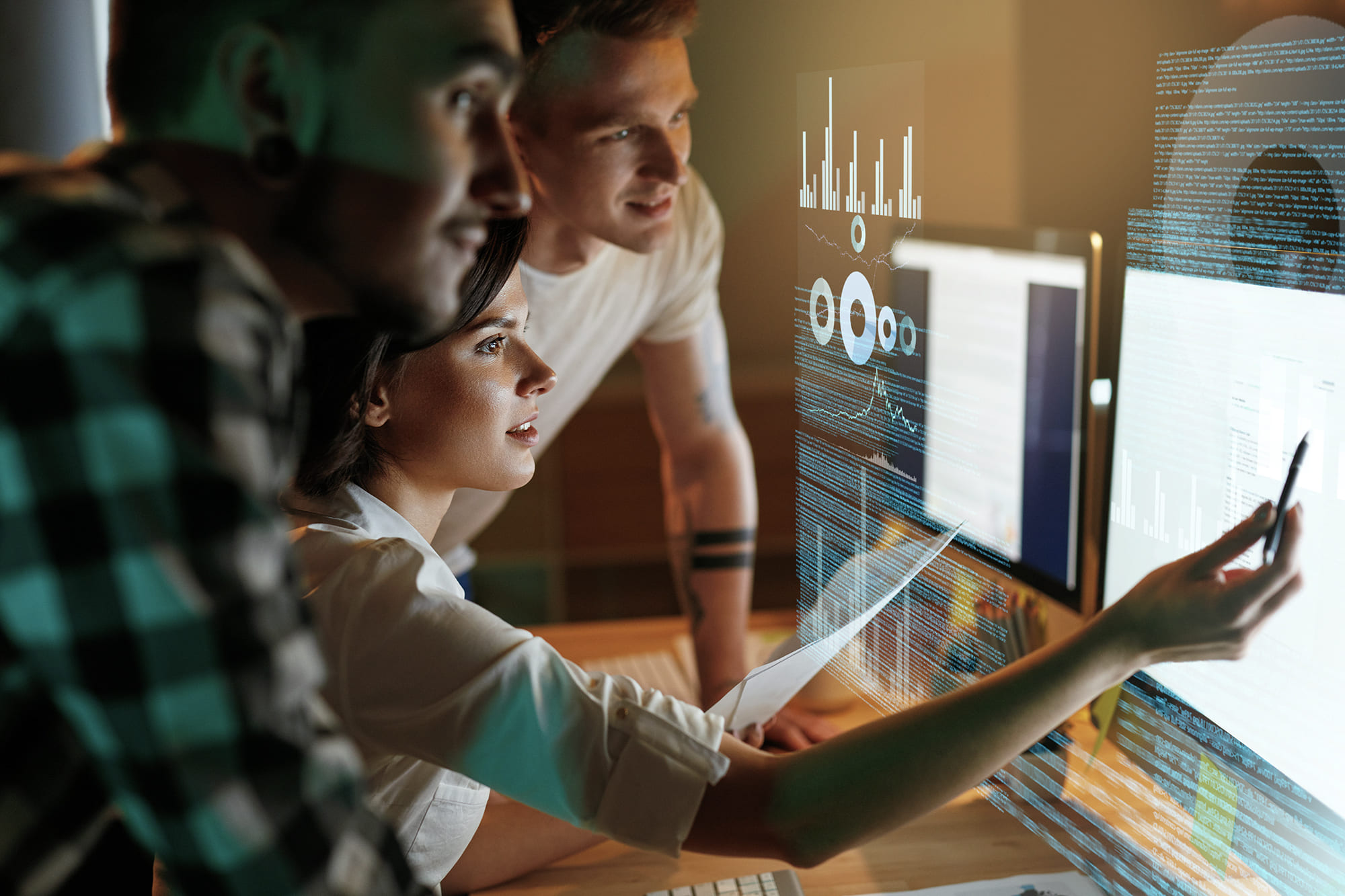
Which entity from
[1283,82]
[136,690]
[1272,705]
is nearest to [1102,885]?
[1272,705]

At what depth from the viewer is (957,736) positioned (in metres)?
0.53

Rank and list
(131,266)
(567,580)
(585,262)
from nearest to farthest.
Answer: (131,266)
(585,262)
(567,580)

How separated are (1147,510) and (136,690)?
1.73 feet

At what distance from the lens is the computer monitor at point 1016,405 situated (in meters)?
0.72

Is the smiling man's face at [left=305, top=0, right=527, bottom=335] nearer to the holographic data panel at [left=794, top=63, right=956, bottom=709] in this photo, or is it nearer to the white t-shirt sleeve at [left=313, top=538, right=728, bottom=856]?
the white t-shirt sleeve at [left=313, top=538, right=728, bottom=856]

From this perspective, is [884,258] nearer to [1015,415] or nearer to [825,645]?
[1015,415]

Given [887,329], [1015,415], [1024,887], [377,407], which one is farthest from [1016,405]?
[377,407]

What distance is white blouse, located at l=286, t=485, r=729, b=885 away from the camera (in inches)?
20.3

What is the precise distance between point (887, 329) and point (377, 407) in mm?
382

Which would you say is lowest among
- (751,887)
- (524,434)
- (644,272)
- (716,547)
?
(751,887)

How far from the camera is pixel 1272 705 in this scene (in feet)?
1.71

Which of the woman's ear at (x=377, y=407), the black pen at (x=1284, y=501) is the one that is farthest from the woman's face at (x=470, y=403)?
the black pen at (x=1284, y=501)

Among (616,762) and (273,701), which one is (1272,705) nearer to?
(616,762)

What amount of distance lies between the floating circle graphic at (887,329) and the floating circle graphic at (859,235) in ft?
0.17
